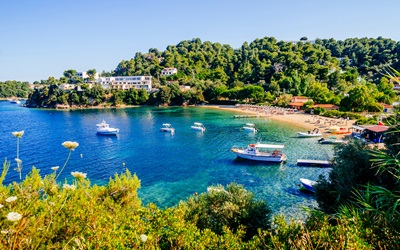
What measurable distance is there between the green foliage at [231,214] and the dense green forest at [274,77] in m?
60.1

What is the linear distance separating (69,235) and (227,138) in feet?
135

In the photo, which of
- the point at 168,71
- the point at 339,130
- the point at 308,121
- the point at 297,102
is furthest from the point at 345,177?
the point at 168,71

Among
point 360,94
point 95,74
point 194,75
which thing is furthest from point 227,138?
point 95,74

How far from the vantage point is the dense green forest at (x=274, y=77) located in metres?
82.2

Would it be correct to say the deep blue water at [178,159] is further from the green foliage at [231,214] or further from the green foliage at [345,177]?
the green foliage at [231,214]

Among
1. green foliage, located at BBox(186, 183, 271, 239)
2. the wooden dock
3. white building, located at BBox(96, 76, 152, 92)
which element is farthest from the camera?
white building, located at BBox(96, 76, 152, 92)

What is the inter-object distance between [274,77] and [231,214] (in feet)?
348

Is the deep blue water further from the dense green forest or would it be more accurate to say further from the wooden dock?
the dense green forest

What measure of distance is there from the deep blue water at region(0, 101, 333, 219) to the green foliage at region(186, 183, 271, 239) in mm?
6720

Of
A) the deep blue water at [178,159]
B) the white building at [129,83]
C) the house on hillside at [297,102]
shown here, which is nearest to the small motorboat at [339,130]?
the deep blue water at [178,159]

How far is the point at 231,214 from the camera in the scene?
1361 centimetres

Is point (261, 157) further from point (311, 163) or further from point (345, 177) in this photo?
point (345, 177)

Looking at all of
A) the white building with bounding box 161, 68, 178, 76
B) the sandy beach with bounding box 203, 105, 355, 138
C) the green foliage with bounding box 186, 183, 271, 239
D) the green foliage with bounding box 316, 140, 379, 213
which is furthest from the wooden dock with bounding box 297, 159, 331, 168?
the white building with bounding box 161, 68, 178, 76

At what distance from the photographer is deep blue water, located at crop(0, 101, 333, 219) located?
24.5 m
